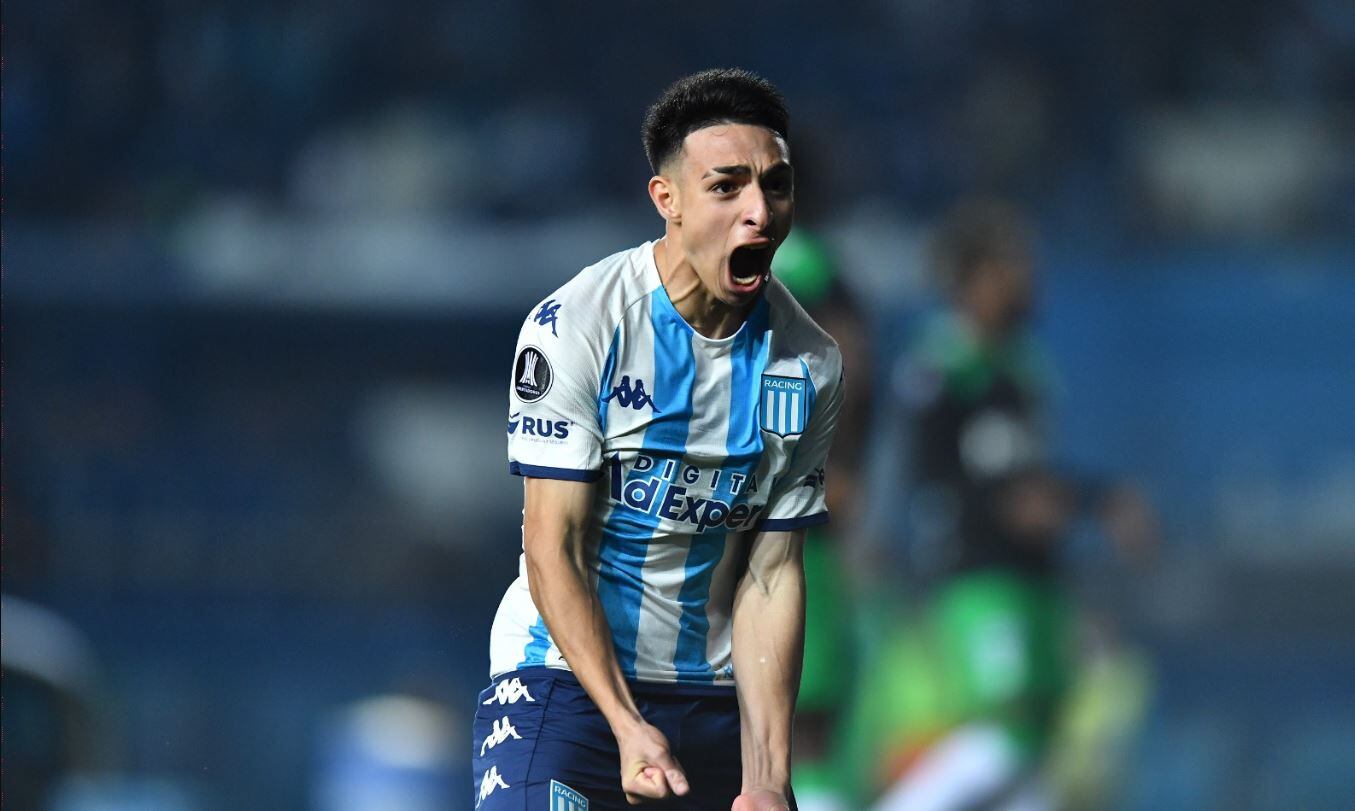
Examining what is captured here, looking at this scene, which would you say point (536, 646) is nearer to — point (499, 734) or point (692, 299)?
point (499, 734)

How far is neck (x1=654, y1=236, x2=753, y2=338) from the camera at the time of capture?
9.87ft

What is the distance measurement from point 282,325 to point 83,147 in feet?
6.70

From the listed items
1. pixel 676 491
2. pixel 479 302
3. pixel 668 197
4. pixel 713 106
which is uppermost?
pixel 479 302

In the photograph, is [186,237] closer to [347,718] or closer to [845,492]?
[347,718]

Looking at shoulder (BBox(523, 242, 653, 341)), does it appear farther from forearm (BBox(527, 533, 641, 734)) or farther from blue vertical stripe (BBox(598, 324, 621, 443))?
forearm (BBox(527, 533, 641, 734))

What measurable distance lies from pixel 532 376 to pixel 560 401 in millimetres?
70

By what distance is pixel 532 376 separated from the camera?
2967mm

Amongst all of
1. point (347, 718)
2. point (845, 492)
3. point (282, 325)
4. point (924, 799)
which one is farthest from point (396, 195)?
point (845, 492)

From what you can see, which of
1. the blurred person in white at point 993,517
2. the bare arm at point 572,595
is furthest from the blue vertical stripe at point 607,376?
the blurred person in white at point 993,517

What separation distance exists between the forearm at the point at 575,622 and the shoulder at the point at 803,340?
1.75ft

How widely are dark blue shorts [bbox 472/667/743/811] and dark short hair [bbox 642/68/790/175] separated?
88 centimetres

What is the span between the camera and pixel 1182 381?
12.4 meters

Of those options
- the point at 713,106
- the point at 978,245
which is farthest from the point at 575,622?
the point at 978,245

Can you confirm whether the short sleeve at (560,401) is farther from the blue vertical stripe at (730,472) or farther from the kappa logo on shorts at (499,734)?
the kappa logo on shorts at (499,734)
